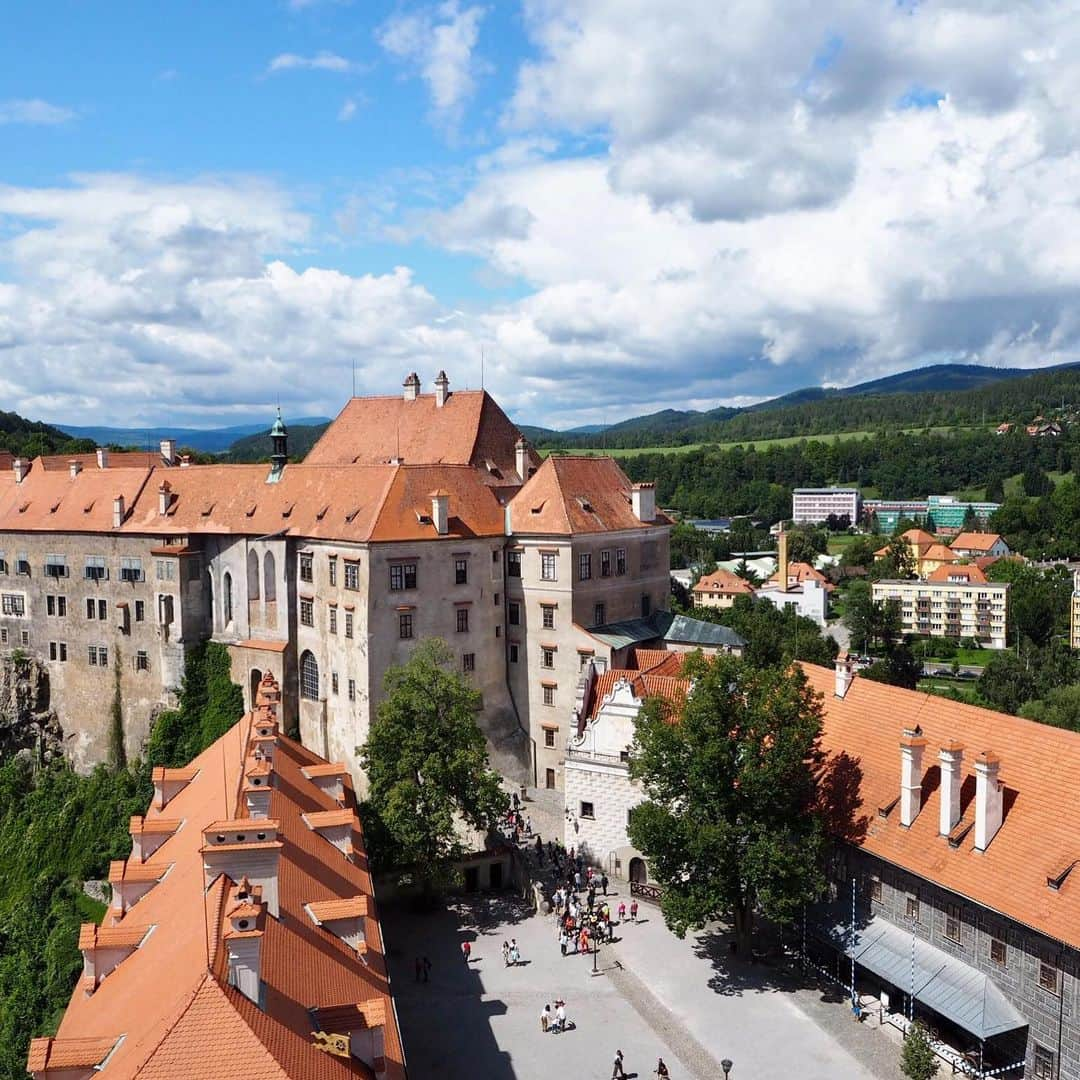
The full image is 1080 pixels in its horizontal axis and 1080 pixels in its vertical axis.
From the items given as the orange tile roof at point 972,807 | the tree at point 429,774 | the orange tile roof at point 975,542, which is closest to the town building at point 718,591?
the orange tile roof at point 975,542

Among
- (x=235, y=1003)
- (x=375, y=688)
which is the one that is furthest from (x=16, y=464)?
(x=235, y=1003)

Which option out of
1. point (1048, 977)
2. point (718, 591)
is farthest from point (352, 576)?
point (718, 591)

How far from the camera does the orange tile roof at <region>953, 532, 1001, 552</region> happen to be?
177375mm

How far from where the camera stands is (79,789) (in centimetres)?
6328

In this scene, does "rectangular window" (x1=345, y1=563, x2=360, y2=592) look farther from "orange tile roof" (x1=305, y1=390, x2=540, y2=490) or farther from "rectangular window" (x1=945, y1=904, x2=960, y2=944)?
"rectangular window" (x1=945, y1=904, x2=960, y2=944)

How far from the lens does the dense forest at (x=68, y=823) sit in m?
50.5

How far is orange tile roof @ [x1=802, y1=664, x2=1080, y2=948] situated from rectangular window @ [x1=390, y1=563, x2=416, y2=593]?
22469 mm

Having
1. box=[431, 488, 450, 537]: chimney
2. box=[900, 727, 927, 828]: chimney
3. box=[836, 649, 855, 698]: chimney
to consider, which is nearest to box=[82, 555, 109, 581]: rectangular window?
box=[431, 488, 450, 537]: chimney

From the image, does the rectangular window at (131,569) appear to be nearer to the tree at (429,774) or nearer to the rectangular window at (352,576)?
the rectangular window at (352,576)

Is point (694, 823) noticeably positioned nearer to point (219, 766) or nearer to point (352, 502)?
point (219, 766)

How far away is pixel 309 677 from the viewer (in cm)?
5741

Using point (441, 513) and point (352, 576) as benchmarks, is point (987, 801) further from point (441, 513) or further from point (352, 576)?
point (352, 576)

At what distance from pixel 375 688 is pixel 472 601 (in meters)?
6.97

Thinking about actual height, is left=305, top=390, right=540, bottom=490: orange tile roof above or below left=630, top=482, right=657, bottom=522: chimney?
above
